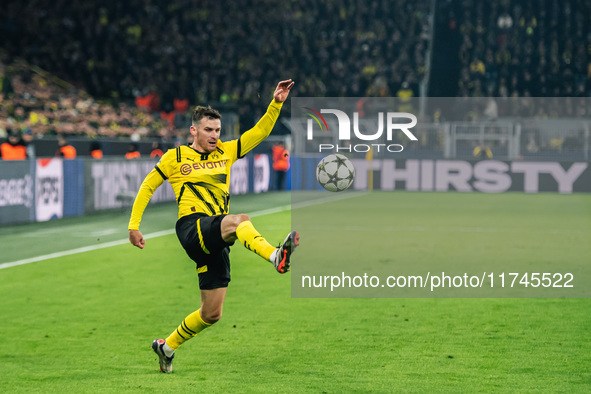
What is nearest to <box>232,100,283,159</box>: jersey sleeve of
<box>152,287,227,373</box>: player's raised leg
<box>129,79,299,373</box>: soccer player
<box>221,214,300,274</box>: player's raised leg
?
<box>129,79,299,373</box>: soccer player

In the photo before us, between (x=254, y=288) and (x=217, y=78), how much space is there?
29.1 meters

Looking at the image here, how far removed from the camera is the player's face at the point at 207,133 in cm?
608

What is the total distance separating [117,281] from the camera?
11.0 meters

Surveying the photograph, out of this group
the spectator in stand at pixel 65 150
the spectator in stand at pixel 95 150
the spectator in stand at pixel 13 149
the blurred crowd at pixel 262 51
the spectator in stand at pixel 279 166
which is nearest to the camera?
the spectator in stand at pixel 13 149

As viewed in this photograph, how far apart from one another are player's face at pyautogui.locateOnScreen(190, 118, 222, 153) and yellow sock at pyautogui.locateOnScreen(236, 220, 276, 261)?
2.36 feet

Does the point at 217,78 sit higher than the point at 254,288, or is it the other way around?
the point at 217,78

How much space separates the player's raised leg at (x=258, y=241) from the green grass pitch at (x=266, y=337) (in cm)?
96

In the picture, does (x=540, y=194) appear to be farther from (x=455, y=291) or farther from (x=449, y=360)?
(x=449, y=360)

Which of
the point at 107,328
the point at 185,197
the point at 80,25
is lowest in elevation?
the point at 107,328

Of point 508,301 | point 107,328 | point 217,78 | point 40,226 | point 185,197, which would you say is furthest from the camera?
point 217,78

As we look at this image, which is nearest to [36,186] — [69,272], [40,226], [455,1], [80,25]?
[40,226]

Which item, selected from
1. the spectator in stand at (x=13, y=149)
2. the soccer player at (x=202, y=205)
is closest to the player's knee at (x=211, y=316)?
the soccer player at (x=202, y=205)

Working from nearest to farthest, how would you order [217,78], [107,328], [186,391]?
[186,391]
[107,328]
[217,78]

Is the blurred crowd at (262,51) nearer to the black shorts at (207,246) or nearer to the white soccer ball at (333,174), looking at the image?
the white soccer ball at (333,174)
